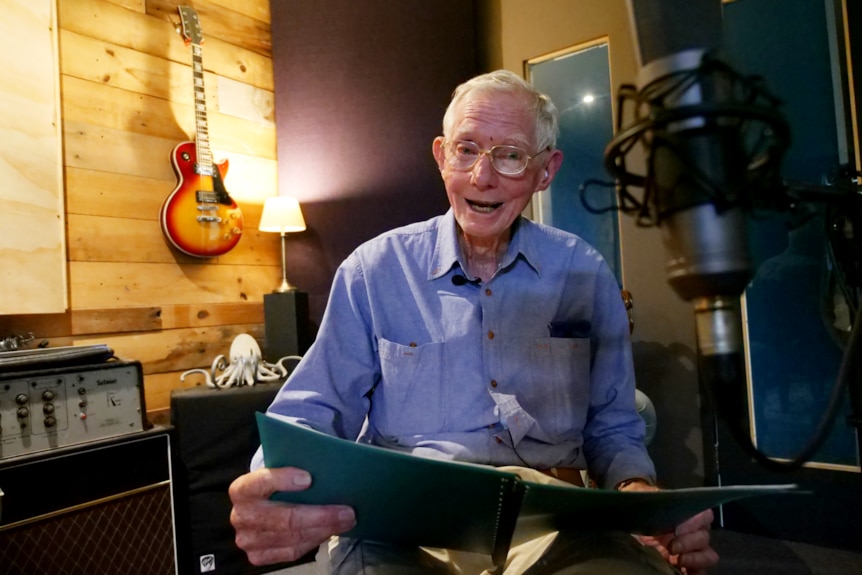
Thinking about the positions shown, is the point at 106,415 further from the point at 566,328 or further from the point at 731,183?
the point at 731,183

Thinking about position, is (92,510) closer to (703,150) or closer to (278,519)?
(278,519)

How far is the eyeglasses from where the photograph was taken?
0.70 meters

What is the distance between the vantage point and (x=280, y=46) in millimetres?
2658

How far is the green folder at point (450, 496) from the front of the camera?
1.49 feet

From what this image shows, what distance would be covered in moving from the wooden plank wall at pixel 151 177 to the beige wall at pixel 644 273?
2162 mm

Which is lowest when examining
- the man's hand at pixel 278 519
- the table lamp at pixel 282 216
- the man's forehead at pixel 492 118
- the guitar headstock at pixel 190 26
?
the man's hand at pixel 278 519

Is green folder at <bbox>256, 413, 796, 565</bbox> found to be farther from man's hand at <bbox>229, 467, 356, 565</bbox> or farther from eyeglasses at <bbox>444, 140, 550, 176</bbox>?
eyeglasses at <bbox>444, 140, 550, 176</bbox>

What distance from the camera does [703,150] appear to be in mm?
230

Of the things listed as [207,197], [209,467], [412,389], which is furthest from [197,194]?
[412,389]

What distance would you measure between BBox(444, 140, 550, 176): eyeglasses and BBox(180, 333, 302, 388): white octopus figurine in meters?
1.50

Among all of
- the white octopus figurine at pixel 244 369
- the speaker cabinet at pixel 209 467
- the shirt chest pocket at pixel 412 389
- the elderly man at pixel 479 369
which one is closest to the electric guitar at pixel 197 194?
the white octopus figurine at pixel 244 369

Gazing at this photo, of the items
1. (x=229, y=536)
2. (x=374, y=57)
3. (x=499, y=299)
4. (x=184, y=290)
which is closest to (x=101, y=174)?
(x=184, y=290)

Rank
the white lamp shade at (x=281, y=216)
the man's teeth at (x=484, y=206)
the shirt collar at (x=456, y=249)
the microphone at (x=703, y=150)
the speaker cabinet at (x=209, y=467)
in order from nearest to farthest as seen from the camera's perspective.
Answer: the microphone at (x=703, y=150)
the man's teeth at (x=484, y=206)
the shirt collar at (x=456, y=249)
the speaker cabinet at (x=209, y=467)
the white lamp shade at (x=281, y=216)

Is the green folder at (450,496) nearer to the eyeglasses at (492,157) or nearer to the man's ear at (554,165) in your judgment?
the man's ear at (554,165)
